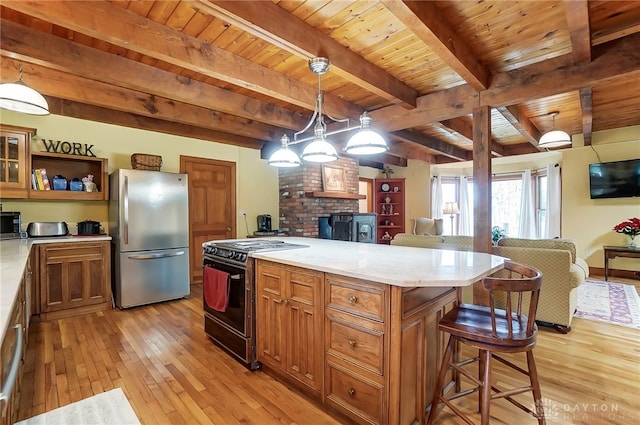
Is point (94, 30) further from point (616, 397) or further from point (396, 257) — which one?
point (616, 397)

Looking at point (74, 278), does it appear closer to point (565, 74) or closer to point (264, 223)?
point (264, 223)

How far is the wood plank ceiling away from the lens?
2.09 m

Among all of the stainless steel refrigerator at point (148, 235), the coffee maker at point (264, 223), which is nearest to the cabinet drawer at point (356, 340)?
the stainless steel refrigerator at point (148, 235)

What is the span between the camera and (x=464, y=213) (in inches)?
339

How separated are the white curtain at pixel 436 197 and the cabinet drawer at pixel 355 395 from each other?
7413 mm

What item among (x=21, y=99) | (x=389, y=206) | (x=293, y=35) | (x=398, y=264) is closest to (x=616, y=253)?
(x=389, y=206)

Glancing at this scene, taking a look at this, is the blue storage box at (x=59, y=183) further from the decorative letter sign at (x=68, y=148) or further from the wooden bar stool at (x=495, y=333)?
the wooden bar stool at (x=495, y=333)

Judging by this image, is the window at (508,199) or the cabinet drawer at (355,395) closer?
the cabinet drawer at (355,395)

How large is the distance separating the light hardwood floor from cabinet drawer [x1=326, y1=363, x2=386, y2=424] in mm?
160

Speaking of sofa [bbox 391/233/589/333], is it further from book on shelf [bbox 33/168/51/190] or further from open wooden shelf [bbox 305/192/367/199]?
book on shelf [bbox 33/168/51/190]

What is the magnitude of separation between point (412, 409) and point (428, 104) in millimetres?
3182

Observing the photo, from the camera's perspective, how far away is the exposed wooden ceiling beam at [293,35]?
1.91 m

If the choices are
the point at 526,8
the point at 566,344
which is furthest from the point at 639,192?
the point at 526,8

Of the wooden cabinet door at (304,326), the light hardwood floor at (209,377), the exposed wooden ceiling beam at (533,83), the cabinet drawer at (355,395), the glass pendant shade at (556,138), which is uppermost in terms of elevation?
the exposed wooden ceiling beam at (533,83)
